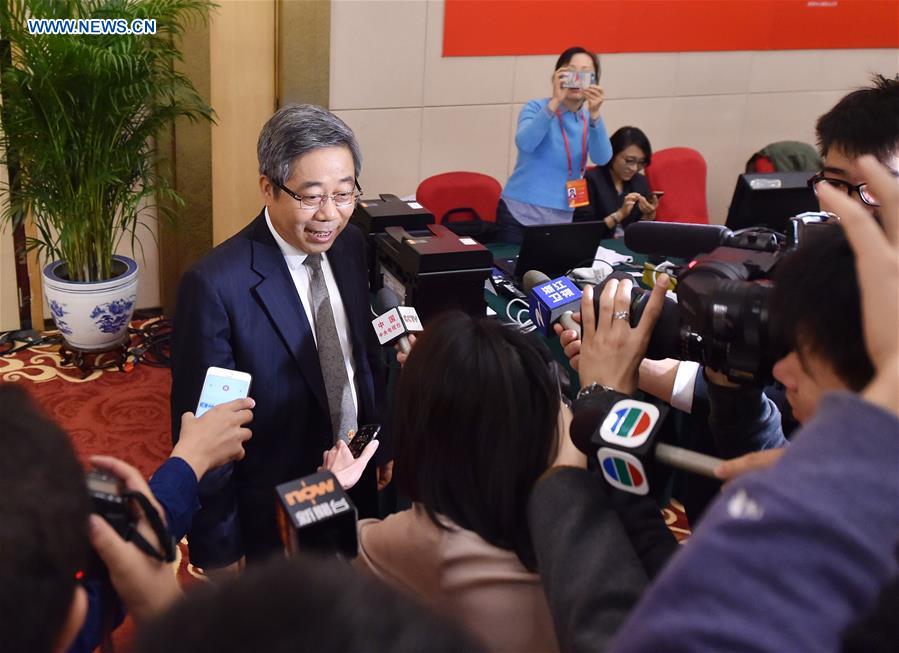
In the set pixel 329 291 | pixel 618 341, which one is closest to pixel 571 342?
pixel 618 341

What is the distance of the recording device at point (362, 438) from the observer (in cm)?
205

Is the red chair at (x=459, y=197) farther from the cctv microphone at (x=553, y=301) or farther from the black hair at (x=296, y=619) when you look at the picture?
the black hair at (x=296, y=619)

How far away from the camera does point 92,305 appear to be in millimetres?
4109

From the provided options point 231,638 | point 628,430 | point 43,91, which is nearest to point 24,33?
point 43,91

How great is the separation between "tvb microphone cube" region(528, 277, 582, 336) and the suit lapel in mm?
513

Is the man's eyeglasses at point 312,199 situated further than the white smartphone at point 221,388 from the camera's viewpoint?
Yes

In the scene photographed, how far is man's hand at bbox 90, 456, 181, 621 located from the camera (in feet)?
3.28

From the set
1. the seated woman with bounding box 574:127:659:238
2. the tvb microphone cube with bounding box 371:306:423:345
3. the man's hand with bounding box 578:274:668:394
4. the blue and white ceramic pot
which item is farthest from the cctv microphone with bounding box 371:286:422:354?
the seated woman with bounding box 574:127:659:238

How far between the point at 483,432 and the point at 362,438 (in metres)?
0.95

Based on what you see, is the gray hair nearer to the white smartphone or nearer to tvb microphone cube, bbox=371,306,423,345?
tvb microphone cube, bbox=371,306,423,345

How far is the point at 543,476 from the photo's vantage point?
1144 millimetres

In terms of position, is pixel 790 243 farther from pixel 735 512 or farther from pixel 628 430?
pixel 735 512

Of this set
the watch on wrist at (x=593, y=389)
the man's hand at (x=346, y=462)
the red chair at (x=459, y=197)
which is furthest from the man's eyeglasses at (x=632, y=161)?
the watch on wrist at (x=593, y=389)

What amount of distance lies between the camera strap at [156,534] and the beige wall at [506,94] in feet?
13.1
